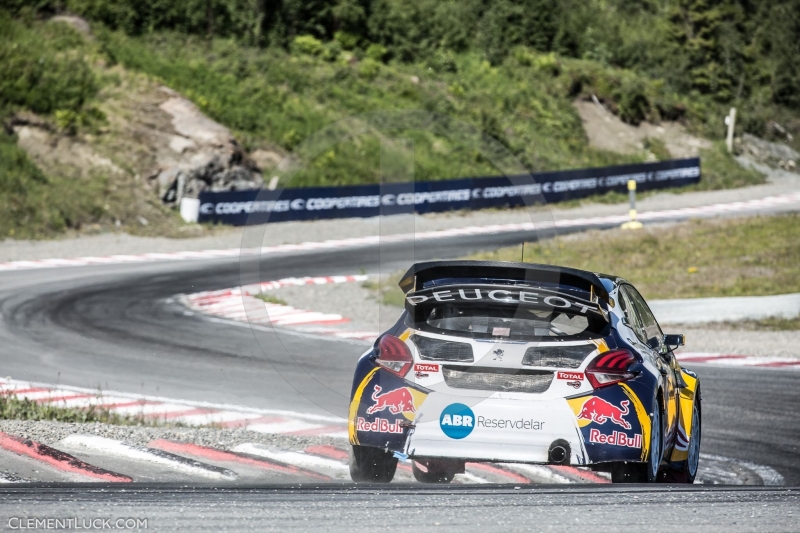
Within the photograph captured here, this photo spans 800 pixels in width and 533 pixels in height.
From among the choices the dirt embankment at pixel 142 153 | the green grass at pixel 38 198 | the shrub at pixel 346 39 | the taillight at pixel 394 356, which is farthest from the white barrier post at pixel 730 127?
the taillight at pixel 394 356

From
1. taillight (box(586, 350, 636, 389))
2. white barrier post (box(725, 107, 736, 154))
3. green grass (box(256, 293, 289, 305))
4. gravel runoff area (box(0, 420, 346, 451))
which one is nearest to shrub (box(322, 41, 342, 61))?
white barrier post (box(725, 107, 736, 154))

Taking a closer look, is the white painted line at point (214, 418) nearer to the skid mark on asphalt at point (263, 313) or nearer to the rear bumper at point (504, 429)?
the rear bumper at point (504, 429)

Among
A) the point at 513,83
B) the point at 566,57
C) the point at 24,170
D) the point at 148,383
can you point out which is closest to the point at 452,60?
the point at 513,83

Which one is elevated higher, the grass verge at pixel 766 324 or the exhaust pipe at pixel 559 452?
the grass verge at pixel 766 324

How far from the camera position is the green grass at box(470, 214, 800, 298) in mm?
19297

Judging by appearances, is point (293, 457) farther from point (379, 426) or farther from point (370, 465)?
point (379, 426)

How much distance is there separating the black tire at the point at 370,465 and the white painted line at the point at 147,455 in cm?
86

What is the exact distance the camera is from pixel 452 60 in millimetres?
49719

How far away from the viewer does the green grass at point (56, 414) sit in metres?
8.67

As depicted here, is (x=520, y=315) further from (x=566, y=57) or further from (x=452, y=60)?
(x=566, y=57)

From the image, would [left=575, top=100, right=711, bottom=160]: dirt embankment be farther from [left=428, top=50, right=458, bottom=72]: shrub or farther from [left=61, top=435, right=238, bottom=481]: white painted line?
[left=61, top=435, right=238, bottom=481]: white painted line

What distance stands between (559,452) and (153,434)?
136 inches

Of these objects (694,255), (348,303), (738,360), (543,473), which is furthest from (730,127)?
(543,473)

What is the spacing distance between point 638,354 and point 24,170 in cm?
2507
